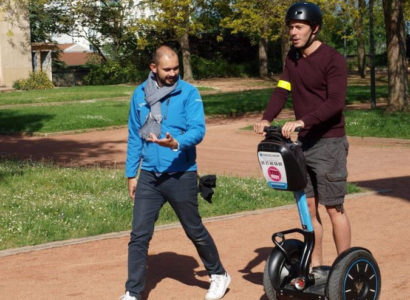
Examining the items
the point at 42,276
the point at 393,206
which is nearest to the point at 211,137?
the point at 393,206

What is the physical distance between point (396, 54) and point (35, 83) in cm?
2707

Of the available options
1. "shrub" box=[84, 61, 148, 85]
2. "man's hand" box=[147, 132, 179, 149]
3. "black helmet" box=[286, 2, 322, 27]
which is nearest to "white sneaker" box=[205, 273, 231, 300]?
"man's hand" box=[147, 132, 179, 149]

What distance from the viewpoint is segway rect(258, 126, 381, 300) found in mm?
5031

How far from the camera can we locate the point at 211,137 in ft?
65.2

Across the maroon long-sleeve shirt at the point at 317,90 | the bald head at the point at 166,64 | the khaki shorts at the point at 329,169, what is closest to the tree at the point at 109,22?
the bald head at the point at 166,64

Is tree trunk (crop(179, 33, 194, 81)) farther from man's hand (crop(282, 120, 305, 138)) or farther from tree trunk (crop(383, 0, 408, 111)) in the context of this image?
man's hand (crop(282, 120, 305, 138))

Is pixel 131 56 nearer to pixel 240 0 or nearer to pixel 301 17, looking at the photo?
pixel 240 0

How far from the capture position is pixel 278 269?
5.25 m

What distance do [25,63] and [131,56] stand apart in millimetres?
7889

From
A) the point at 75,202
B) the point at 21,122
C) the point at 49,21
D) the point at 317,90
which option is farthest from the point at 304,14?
the point at 49,21

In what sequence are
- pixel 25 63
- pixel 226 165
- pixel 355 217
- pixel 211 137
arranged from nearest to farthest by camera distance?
1. pixel 355 217
2. pixel 226 165
3. pixel 211 137
4. pixel 25 63

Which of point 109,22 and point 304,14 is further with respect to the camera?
point 109,22

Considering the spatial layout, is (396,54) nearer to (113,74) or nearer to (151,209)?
(151,209)

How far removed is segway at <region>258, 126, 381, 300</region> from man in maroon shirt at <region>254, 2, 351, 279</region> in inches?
7.7
